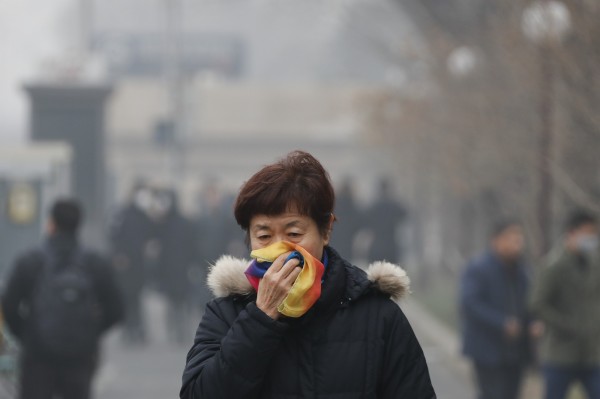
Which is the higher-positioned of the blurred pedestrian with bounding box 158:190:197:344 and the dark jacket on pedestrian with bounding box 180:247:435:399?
the blurred pedestrian with bounding box 158:190:197:344

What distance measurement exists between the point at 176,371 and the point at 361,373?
11.4 metres

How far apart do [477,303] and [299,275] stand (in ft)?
21.7

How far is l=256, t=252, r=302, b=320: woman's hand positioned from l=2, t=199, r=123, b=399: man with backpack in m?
5.13

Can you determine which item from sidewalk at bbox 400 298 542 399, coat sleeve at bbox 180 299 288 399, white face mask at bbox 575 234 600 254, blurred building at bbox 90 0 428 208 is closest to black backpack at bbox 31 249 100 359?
white face mask at bbox 575 234 600 254

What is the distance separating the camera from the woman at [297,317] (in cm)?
393

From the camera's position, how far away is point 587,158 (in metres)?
14.5

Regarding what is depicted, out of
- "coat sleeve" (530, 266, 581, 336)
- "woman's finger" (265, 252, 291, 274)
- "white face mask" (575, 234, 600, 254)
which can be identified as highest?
"white face mask" (575, 234, 600, 254)

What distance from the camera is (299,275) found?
393cm

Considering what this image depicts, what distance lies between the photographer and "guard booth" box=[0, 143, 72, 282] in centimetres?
1421

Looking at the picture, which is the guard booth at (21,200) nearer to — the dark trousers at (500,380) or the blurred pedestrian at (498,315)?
the blurred pedestrian at (498,315)

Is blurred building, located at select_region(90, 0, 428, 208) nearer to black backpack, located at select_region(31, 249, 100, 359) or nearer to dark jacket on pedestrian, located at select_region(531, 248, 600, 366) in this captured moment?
dark jacket on pedestrian, located at select_region(531, 248, 600, 366)

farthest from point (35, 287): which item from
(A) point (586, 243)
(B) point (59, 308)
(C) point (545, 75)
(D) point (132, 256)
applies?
(D) point (132, 256)

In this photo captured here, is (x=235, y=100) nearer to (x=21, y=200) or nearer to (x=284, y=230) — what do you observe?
(x=21, y=200)

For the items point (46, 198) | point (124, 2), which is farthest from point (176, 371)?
point (124, 2)
